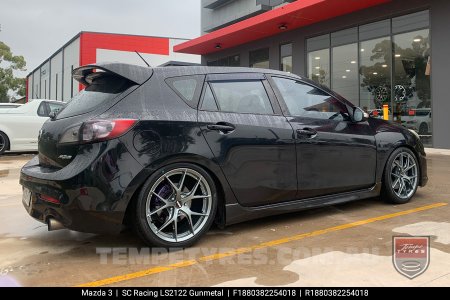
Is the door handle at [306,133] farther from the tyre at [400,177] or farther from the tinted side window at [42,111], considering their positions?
the tinted side window at [42,111]

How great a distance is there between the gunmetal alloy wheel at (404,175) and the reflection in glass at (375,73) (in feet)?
29.4

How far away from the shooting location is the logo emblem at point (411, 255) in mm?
2908

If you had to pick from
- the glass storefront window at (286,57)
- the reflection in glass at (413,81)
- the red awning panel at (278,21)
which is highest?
the red awning panel at (278,21)

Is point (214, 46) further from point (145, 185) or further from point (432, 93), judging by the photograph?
point (145, 185)

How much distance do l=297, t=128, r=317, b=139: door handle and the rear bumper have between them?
1620 millimetres

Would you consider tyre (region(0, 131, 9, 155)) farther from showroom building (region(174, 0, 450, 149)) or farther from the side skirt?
showroom building (region(174, 0, 450, 149))

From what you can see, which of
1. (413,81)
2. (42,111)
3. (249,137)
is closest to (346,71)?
(413,81)

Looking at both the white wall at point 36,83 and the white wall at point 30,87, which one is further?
the white wall at point 30,87

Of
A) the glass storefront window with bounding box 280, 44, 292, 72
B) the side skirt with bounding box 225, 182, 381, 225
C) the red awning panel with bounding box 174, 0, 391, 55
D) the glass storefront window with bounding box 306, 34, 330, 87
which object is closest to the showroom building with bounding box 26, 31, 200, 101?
the red awning panel with bounding box 174, 0, 391, 55

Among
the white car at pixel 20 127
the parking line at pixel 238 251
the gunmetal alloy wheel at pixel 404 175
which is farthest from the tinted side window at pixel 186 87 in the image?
the white car at pixel 20 127

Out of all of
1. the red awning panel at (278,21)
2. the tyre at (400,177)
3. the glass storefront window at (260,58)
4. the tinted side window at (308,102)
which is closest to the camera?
the tinted side window at (308,102)

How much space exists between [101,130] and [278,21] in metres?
13.9

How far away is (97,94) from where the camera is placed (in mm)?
3582

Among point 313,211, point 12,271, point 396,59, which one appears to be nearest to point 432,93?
point 396,59
